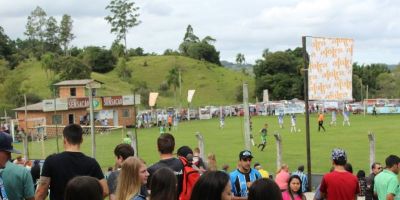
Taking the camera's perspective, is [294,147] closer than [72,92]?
Yes

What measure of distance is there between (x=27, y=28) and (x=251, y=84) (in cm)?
5320

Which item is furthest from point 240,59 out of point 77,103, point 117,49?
point 77,103

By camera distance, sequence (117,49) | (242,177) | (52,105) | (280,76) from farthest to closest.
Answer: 1. (117,49)
2. (280,76)
3. (52,105)
4. (242,177)

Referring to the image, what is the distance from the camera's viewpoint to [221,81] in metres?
107

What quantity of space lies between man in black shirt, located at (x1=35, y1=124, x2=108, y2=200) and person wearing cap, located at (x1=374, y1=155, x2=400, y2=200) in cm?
391

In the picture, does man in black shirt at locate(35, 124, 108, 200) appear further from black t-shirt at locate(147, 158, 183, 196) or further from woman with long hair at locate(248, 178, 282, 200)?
woman with long hair at locate(248, 178, 282, 200)

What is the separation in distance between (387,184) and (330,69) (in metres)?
4.48

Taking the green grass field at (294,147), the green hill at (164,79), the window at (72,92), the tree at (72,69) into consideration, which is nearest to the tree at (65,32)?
the green hill at (164,79)

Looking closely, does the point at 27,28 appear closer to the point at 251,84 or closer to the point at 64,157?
the point at 251,84

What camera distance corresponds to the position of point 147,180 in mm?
6828

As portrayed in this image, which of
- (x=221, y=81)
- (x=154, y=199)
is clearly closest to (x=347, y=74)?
(x=154, y=199)

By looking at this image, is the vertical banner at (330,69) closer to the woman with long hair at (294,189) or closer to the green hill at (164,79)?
the woman with long hair at (294,189)

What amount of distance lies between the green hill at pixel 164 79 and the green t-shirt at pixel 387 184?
2916 inches

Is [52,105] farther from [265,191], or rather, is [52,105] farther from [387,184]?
[265,191]
